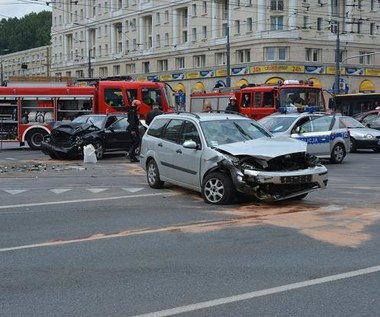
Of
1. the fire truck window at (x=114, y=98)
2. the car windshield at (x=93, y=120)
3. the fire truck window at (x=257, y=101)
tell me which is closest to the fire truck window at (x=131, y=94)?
the fire truck window at (x=114, y=98)

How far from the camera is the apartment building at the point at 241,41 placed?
6525 cm

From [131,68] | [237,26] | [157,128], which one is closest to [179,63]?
[131,68]

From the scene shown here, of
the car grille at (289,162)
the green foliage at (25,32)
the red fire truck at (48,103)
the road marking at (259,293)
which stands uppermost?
the green foliage at (25,32)

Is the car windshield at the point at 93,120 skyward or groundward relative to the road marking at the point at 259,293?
skyward

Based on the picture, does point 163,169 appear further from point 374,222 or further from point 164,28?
point 164,28

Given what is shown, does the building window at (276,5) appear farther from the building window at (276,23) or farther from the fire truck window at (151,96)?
the fire truck window at (151,96)

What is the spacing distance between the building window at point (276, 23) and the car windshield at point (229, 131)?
2224 inches

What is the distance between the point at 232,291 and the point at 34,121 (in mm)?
19898

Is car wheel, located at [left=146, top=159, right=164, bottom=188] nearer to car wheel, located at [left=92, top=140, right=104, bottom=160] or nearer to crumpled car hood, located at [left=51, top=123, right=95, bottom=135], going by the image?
car wheel, located at [left=92, top=140, right=104, bottom=160]

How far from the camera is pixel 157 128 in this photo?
12.1 metres

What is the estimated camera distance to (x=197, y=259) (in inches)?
253

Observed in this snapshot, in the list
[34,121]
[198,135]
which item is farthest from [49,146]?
[198,135]

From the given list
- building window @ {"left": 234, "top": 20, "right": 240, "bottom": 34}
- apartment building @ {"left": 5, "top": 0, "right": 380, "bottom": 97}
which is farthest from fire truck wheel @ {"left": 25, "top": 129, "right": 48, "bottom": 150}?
building window @ {"left": 234, "top": 20, "right": 240, "bottom": 34}

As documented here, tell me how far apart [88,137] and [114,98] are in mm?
6801
